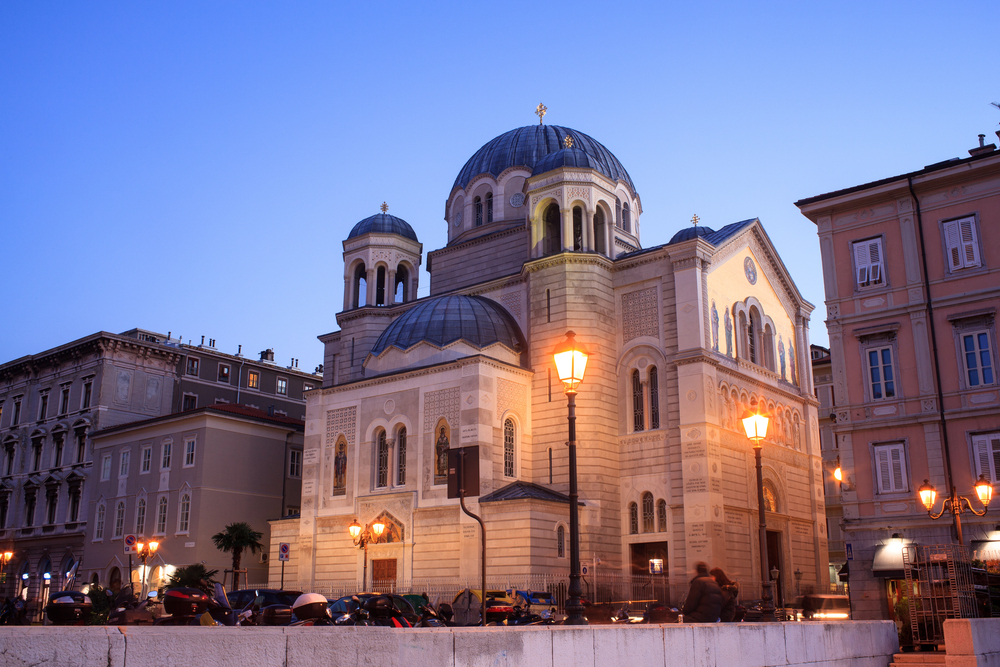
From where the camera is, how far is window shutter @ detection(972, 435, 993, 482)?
84.6 ft

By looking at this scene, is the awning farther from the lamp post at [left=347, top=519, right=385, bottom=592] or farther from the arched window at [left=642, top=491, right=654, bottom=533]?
the lamp post at [left=347, top=519, right=385, bottom=592]

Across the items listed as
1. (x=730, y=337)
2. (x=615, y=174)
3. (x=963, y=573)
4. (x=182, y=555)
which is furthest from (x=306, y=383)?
(x=963, y=573)

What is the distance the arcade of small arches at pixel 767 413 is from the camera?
36.5 meters

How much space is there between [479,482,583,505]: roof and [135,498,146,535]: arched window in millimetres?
22941

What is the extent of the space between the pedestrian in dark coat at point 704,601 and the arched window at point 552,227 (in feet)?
92.0

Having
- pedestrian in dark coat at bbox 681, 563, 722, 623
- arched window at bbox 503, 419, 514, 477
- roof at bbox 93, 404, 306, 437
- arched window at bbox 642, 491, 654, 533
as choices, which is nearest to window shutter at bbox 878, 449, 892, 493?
arched window at bbox 642, 491, 654, 533

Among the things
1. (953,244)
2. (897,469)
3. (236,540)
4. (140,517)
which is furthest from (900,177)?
(140,517)

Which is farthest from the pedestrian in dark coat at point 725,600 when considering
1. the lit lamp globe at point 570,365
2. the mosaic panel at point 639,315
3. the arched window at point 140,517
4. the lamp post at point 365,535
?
the arched window at point 140,517

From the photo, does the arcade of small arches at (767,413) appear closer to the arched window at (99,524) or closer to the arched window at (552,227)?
the arched window at (552,227)

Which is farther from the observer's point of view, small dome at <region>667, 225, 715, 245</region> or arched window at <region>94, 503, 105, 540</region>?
arched window at <region>94, 503, 105, 540</region>

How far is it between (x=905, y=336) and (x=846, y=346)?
1.75 m

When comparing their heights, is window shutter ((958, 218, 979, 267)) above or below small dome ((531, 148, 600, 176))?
below

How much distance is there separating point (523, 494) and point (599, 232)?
13.4 metres

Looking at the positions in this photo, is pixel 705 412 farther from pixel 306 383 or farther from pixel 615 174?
pixel 306 383
